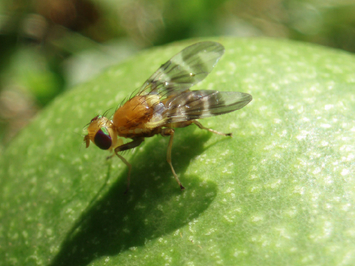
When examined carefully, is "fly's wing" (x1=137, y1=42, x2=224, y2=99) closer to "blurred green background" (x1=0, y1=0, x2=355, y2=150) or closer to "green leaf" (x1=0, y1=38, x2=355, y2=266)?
"green leaf" (x1=0, y1=38, x2=355, y2=266)

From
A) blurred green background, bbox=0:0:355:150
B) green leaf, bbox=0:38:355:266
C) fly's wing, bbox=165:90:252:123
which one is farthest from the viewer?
blurred green background, bbox=0:0:355:150

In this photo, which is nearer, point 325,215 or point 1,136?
point 325,215

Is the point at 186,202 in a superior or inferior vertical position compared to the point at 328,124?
inferior

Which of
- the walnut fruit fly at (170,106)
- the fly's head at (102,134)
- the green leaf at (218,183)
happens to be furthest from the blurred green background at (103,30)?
the fly's head at (102,134)

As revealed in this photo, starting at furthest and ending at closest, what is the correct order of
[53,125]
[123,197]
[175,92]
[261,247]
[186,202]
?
[53,125], [175,92], [123,197], [186,202], [261,247]

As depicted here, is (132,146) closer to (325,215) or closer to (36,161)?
(36,161)

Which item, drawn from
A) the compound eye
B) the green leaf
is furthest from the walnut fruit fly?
the green leaf

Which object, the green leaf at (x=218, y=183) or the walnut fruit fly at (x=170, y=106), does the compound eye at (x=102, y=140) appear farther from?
the green leaf at (x=218, y=183)

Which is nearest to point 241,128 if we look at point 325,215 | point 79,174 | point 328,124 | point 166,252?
point 328,124
